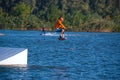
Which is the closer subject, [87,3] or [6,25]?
[6,25]

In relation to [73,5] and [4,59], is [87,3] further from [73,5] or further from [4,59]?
[4,59]

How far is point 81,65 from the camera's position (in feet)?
111

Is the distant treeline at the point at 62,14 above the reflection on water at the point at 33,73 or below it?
below

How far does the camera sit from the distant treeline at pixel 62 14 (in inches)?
4980

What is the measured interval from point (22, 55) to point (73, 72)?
10.6ft

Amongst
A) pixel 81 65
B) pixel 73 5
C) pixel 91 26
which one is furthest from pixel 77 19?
pixel 81 65

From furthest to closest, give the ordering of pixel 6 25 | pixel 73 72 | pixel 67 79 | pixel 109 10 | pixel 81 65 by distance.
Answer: pixel 109 10 → pixel 6 25 → pixel 81 65 → pixel 73 72 → pixel 67 79

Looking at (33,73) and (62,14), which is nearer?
(33,73)

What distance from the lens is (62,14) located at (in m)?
143

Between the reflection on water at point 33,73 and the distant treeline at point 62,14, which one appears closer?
the reflection on water at point 33,73

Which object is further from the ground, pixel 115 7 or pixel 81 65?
pixel 81 65

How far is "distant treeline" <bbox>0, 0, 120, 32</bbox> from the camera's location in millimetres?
126500

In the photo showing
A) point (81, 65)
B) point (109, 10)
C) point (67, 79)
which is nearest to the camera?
point (67, 79)

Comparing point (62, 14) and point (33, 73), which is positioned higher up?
point (33, 73)
